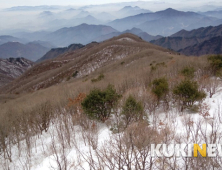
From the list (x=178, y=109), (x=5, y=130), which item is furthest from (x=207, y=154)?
(x=5, y=130)

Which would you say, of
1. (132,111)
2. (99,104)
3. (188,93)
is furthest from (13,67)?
(188,93)

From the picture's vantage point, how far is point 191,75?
1759 cm

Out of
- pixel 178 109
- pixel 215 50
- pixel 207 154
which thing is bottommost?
pixel 215 50

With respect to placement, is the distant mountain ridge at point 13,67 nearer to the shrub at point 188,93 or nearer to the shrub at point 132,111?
the shrub at point 132,111

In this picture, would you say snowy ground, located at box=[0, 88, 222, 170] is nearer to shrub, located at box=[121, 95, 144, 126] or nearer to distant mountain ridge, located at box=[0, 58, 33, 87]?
shrub, located at box=[121, 95, 144, 126]

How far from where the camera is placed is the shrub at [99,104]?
12.4 metres

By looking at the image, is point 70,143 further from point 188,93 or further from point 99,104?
point 188,93

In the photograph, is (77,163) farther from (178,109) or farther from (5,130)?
(178,109)

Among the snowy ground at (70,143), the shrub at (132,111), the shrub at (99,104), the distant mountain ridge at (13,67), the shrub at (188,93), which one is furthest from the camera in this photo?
the distant mountain ridge at (13,67)

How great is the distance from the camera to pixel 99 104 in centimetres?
1273

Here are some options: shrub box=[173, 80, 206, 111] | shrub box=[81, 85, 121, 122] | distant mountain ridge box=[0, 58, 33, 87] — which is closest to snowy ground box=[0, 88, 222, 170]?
shrub box=[81, 85, 121, 122]

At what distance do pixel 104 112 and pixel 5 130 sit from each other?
21.9ft

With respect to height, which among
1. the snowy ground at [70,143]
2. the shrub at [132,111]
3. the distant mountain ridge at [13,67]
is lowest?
the distant mountain ridge at [13,67]

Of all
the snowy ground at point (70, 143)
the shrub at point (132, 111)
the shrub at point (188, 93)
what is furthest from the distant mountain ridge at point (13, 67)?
the shrub at point (188, 93)
